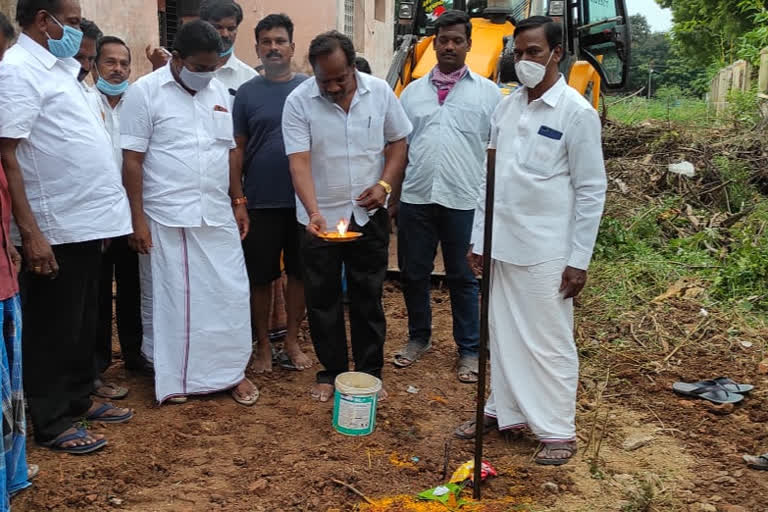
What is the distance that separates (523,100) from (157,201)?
1.91m

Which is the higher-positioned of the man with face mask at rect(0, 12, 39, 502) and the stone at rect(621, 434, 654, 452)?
the man with face mask at rect(0, 12, 39, 502)

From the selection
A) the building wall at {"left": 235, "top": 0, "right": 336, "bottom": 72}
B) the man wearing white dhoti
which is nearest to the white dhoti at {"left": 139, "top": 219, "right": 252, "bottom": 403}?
the man wearing white dhoti

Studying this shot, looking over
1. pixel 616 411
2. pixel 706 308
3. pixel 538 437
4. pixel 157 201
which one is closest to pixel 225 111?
pixel 157 201

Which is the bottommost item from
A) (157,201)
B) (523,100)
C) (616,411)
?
(616,411)

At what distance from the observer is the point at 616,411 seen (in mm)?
4219

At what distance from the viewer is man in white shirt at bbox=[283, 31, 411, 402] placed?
3842 mm

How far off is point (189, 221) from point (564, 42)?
4702 millimetres

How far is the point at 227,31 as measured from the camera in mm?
4555

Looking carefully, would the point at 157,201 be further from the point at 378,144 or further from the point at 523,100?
the point at 523,100

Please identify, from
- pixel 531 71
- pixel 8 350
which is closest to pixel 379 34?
pixel 531 71

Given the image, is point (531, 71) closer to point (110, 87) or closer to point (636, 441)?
point (636, 441)

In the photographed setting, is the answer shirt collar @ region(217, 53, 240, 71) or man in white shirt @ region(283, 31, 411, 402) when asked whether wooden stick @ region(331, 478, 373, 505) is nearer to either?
man in white shirt @ region(283, 31, 411, 402)

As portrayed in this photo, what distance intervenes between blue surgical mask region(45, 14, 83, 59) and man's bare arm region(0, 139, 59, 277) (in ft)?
1.53

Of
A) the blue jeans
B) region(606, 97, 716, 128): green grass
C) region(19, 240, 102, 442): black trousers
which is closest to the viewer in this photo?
region(19, 240, 102, 442): black trousers
